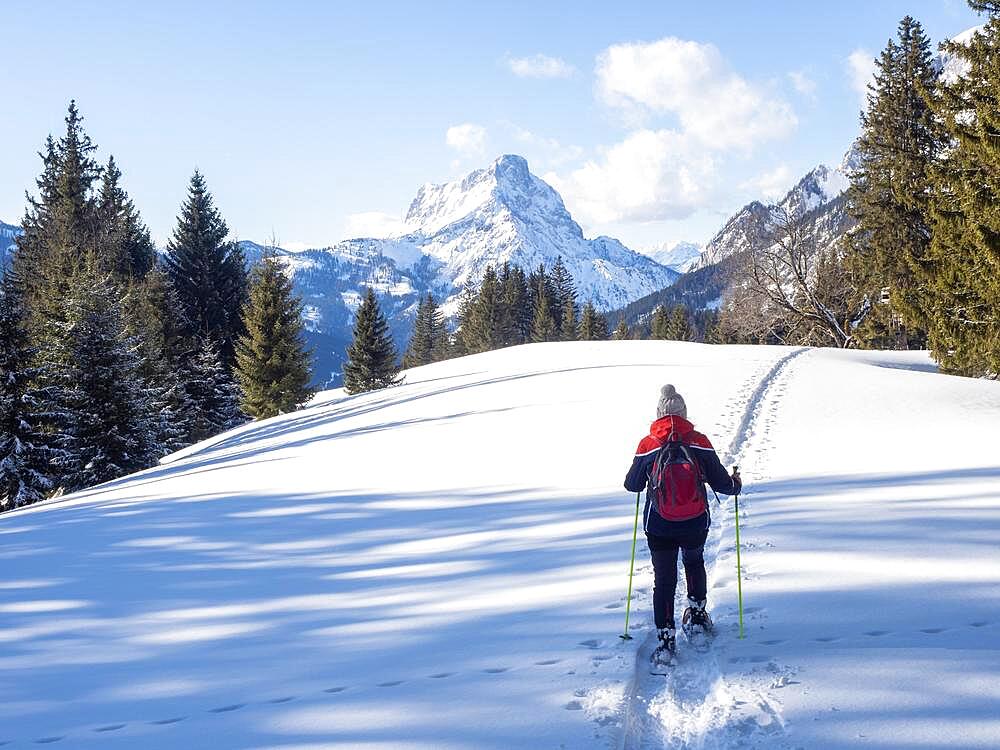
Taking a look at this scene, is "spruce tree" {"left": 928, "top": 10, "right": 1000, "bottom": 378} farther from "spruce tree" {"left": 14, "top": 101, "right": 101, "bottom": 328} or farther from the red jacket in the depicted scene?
"spruce tree" {"left": 14, "top": 101, "right": 101, "bottom": 328}

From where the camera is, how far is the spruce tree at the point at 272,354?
31375 millimetres

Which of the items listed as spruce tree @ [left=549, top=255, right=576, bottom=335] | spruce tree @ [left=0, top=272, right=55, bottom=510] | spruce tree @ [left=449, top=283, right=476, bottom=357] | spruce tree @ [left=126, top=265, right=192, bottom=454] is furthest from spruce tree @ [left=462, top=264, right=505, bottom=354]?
spruce tree @ [left=0, top=272, right=55, bottom=510]

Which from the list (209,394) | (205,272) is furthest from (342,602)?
(205,272)

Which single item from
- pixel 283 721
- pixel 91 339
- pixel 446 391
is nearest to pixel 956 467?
pixel 283 721

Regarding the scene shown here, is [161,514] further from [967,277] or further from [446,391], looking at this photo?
[967,277]

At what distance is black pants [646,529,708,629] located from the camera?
14.7ft

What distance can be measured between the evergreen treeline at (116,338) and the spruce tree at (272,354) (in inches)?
2.7

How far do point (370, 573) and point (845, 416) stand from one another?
1105 cm

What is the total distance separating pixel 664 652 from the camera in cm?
430

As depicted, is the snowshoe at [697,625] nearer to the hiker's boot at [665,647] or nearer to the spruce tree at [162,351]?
the hiker's boot at [665,647]

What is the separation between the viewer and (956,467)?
28.1 feet

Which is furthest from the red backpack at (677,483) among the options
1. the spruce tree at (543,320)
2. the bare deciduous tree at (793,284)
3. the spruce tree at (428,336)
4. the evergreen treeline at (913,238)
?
the spruce tree at (428,336)

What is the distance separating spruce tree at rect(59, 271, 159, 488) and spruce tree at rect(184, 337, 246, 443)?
51.0 feet

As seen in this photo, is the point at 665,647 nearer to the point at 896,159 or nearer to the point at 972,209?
the point at 972,209
